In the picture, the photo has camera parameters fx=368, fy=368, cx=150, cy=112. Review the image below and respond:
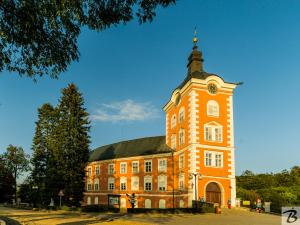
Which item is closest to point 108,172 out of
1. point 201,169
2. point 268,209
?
point 201,169

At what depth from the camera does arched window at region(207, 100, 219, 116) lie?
45.0 m

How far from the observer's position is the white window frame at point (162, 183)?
50.2 meters

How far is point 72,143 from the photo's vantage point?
47.0 m

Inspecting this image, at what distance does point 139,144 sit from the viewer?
195ft

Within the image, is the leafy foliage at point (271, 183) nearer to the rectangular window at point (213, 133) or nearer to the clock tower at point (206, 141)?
the clock tower at point (206, 141)

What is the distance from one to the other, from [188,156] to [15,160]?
43.6 metres

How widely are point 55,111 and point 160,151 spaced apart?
15.5 metres

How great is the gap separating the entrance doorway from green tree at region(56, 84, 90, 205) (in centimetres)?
1531

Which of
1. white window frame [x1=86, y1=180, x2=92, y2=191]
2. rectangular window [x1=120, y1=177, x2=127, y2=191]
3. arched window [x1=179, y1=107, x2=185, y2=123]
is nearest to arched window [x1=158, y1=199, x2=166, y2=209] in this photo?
rectangular window [x1=120, y1=177, x2=127, y2=191]

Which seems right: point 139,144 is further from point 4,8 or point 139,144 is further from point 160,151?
point 4,8

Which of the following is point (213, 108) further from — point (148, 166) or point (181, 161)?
point (148, 166)

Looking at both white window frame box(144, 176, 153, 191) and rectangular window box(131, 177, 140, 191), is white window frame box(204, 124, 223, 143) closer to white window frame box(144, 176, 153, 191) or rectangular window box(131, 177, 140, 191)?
white window frame box(144, 176, 153, 191)

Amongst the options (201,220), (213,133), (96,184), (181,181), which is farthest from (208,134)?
(96,184)

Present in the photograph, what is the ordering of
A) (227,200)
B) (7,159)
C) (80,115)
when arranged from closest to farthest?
(227,200) < (80,115) < (7,159)
